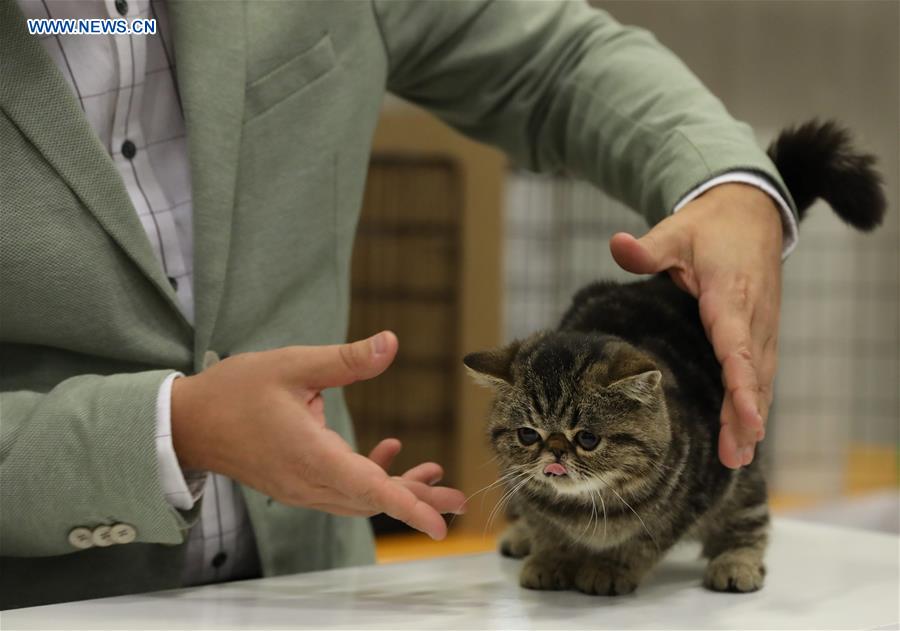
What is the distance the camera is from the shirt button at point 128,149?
3.23ft

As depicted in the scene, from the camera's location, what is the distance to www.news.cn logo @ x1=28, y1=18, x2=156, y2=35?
914 millimetres

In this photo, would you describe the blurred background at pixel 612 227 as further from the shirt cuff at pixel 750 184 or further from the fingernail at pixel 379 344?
the fingernail at pixel 379 344

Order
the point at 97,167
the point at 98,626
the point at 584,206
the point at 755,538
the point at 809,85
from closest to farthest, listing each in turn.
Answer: the point at 98,626, the point at 97,167, the point at 755,538, the point at 584,206, the point at 809,85

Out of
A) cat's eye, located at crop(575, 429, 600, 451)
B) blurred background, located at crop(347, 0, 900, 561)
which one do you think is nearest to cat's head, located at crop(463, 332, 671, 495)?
cat's eye, located at crop(575, 429, 600, 451)

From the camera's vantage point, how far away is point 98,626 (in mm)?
757

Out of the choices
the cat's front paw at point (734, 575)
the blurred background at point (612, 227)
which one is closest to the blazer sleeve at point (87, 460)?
the cat's front paw at point (734, 575)

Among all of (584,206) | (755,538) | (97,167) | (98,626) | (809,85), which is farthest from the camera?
(809,85)

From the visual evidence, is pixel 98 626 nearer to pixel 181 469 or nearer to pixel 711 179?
pixel 181 469

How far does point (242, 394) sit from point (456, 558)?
0.43 metres

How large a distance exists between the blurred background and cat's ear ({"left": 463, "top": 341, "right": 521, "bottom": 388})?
1.96m

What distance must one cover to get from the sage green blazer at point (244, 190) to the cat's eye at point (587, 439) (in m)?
0.26

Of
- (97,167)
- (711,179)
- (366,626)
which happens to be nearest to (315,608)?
(366,626)

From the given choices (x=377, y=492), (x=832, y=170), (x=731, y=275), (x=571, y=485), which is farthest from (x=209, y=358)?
(x=832, y=170)

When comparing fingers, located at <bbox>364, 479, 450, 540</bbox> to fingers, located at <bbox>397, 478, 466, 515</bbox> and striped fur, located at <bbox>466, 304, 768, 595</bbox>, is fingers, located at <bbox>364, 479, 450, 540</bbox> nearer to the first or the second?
fingers, located at <bbox>397, 478, 466, 515</bbox>
